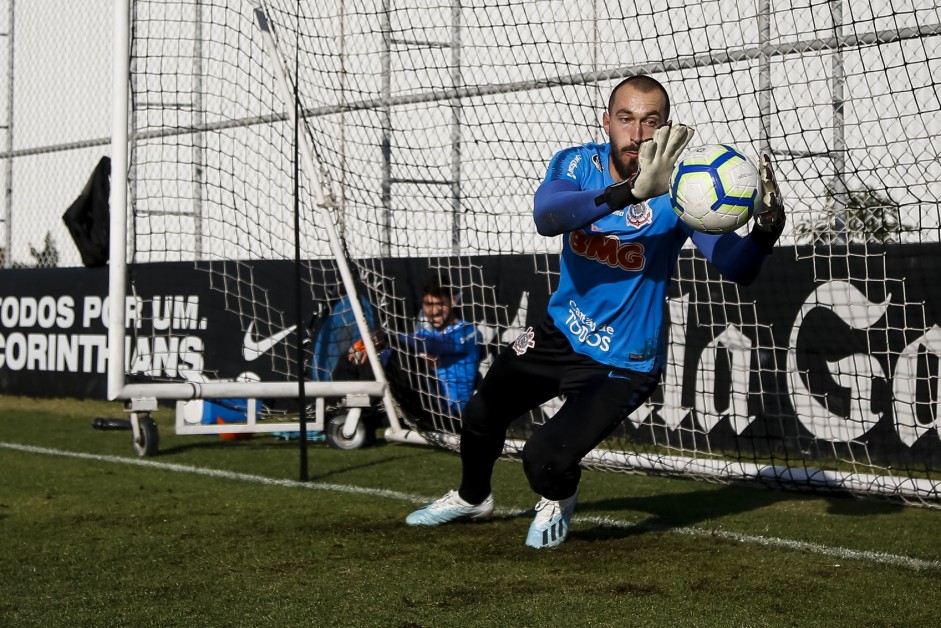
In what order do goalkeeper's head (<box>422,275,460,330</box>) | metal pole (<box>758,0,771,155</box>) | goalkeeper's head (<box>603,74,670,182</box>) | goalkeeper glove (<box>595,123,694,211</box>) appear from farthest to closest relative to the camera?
1. goalkeeper's head (<box>422,275,460,330</box>)
2. metal pole (<box>758,0,771,155</box>)
3. goalkeeper's head (<box>603,74,670,182</box>)
4. goalkeeper glove (<box>595,123,694,211</box>)

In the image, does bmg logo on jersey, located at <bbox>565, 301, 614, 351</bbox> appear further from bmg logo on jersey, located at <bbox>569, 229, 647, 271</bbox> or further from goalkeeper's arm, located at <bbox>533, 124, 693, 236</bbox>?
goalkeeper's arm, located at <bbox>533, 124, 693, 236</bbox>

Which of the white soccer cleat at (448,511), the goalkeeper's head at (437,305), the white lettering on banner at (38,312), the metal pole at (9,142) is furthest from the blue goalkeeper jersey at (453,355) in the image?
the metal pole at (9,142)

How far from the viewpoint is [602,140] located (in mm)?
7457

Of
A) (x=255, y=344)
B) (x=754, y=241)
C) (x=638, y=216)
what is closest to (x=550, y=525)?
(x=638, y=216)

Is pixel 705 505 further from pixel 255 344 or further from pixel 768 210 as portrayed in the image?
pixel 255 344

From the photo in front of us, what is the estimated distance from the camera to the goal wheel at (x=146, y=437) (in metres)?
7.54

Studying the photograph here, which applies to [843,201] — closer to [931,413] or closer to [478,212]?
[931,413]

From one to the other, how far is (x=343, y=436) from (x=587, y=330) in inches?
154

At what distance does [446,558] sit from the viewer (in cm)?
441

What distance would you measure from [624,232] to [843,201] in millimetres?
2589

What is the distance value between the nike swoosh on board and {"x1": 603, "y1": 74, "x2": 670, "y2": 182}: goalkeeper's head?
5.84 m

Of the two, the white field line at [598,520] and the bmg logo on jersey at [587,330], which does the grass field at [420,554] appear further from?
the bmg logo on jersey at [587,330]

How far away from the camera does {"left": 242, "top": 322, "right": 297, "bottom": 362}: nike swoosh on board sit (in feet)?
31.9

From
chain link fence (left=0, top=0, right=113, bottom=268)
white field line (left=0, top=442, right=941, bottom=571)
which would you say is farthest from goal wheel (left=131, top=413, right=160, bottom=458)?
chain link fence (left=0, top=0, right=113, bottom=268)
